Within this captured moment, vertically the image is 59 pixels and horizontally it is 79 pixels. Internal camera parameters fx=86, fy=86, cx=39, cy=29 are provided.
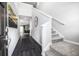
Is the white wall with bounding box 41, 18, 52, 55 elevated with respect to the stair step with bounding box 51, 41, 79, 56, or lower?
elevated

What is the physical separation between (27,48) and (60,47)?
0.62 meters

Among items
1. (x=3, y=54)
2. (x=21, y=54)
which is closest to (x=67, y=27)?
(x=21, y=54)

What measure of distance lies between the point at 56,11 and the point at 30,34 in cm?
66

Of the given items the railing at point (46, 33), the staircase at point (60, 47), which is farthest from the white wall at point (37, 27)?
the staircase at point (60, 47)

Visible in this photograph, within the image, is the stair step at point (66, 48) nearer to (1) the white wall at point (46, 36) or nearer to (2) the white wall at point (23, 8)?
Result: (1) the white wall at point (46, 36)

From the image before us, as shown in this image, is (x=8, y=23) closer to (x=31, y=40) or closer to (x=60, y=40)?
(x=31, y=40)

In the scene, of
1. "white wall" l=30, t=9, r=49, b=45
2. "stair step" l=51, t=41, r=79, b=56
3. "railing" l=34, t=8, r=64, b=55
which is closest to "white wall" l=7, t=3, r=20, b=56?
"white wall" l=30, t=9, r=49, b=45

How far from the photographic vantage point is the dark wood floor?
1.61m

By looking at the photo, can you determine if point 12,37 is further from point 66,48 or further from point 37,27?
point 66,48

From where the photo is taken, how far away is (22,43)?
5.33ft

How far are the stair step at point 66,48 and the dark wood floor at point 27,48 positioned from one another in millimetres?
301

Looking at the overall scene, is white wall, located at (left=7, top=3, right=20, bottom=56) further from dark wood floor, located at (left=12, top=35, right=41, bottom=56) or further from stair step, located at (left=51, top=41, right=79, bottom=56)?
stair step, located at (left=51, top=41, right=79, bottom=56)

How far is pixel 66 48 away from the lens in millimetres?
1571

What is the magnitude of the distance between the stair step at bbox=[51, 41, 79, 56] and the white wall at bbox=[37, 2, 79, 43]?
12cm
